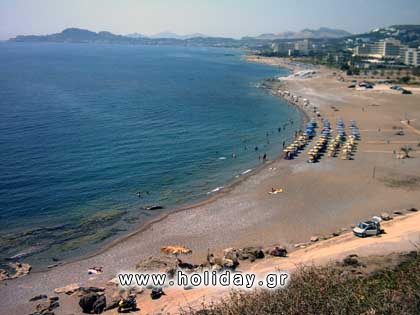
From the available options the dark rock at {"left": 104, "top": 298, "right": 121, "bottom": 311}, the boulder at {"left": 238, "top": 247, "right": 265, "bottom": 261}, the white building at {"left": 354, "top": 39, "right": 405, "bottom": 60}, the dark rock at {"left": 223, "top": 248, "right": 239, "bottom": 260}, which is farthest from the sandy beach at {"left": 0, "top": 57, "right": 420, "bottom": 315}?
the white building at {"left": 354, "top": 39, "right": 405, "bottom": 60}

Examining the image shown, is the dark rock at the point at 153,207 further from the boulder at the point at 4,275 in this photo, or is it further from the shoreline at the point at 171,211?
the boulder at the point at 4,275

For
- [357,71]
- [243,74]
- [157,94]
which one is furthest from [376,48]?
[157,94]

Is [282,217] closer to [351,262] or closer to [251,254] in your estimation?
[251,254]

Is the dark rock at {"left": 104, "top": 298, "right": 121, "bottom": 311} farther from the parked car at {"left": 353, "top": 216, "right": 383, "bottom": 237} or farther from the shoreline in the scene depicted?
the parked car at {"left": 353, "top": 216, "right": 383, "bottom": 237}

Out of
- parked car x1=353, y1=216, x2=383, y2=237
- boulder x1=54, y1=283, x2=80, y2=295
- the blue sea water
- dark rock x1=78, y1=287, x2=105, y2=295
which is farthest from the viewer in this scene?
the blue sea water

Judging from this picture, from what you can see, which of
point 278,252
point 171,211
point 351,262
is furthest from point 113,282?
point 351,262

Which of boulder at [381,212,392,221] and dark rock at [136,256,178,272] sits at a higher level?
boulder at [381,212,392,221]

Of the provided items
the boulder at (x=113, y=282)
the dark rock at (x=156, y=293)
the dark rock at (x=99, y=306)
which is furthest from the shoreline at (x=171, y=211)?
the dark rock at (x=156, y=293)
